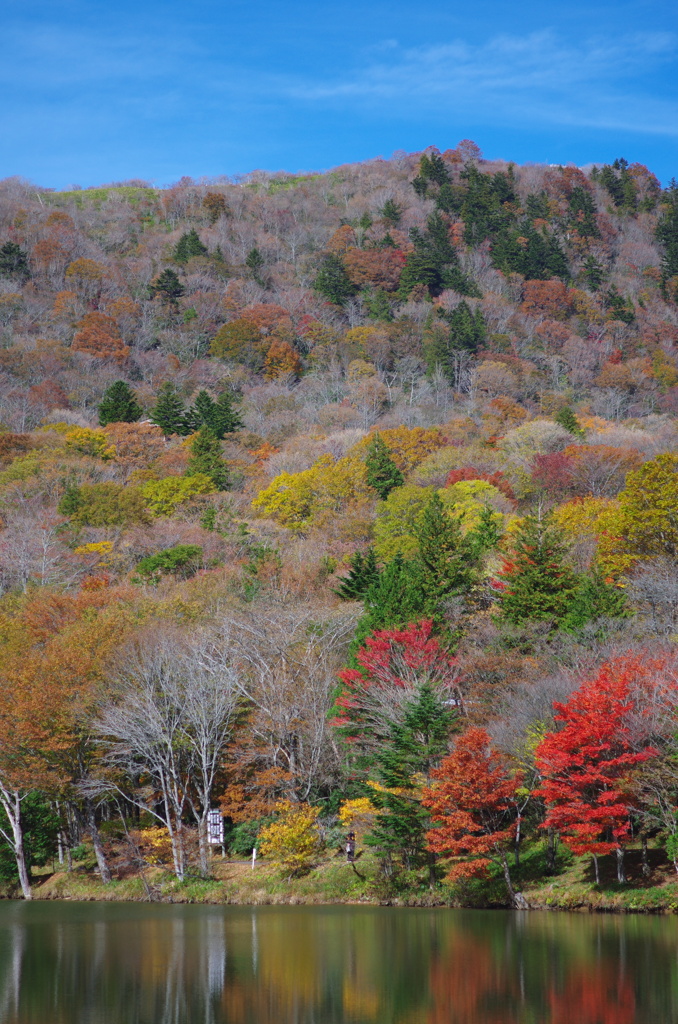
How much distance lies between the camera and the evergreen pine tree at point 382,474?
214 ft

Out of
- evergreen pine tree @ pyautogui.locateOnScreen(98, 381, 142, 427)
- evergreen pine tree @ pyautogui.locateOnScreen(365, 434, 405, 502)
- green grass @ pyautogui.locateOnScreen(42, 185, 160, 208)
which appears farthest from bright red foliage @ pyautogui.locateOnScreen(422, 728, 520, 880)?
green grass @ pyautogui.locateOnScreen(42, 185, 160, 208)

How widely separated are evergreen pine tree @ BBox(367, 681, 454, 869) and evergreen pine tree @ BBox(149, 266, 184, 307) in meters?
91.0

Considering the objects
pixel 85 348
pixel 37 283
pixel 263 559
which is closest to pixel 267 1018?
pixel 263 559

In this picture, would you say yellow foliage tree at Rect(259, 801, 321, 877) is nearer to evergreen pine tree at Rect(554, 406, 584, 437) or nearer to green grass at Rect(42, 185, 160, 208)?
evergreen pine tree at Rect(554, 406, 584, 437)

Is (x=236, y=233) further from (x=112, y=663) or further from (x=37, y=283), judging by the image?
(x=112, y=663)

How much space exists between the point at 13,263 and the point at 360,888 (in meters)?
→ 100

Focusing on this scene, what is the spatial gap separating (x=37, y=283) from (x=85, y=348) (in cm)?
1884

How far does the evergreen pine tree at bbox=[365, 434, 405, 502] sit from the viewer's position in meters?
65.2

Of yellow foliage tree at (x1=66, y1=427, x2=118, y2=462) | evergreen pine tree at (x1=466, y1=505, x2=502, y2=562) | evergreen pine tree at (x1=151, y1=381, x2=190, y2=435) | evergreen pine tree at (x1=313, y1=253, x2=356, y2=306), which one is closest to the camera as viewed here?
evergreen pine tree at (x1=466, y1=505, x2=502, y2=562)

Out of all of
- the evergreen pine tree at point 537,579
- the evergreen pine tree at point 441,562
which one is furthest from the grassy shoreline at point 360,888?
the evergreen pine tree at point 441,562

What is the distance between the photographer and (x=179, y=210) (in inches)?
5664

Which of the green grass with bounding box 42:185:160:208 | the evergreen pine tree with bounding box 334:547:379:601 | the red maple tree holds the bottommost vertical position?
the red maple tree

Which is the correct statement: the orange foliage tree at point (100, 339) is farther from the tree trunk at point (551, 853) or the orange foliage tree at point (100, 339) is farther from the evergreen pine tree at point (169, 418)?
the tree trunk at point (551, 853)

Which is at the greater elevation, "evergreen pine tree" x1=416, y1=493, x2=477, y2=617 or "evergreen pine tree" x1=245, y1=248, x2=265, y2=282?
"evergreen pine tree" x1=245, y1=248, x2=265, y2=282
